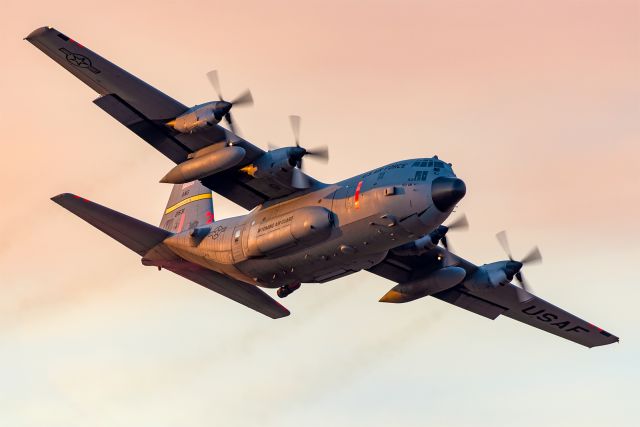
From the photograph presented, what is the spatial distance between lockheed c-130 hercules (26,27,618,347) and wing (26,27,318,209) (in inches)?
1.4

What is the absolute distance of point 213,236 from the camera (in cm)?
4178

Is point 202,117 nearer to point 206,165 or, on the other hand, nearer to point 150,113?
point 206,165

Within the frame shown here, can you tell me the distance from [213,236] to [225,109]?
18.1 feet

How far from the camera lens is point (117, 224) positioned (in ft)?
135

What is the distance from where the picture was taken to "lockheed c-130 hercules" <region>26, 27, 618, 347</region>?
38000 mm

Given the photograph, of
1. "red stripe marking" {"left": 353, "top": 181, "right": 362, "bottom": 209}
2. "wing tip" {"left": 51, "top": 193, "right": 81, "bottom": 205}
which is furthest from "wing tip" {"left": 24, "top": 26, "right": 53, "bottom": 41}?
"red stripe marking" {"left": 353, "top": 181, "right": 362, "bottom": 209}

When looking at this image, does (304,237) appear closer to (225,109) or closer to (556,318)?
(225,109)

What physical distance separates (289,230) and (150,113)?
19.9 feet

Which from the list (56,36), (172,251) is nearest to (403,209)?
(172,251)

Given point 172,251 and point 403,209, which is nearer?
point 403,209

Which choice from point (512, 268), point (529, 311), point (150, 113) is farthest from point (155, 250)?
point (529, 311)

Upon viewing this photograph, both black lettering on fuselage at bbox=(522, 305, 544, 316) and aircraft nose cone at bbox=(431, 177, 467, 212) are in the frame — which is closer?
aircraft nose cone at bbox=(431, 177, 467, 212)

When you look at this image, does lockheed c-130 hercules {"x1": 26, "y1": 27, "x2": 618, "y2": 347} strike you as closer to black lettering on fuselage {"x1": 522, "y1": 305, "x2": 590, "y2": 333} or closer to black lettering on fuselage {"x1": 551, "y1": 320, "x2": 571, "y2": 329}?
black lettering on fuselage {"x1": 522, "y1": 305, "x2": 590, "y2": 333}

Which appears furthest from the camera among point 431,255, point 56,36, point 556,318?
point 556,318
